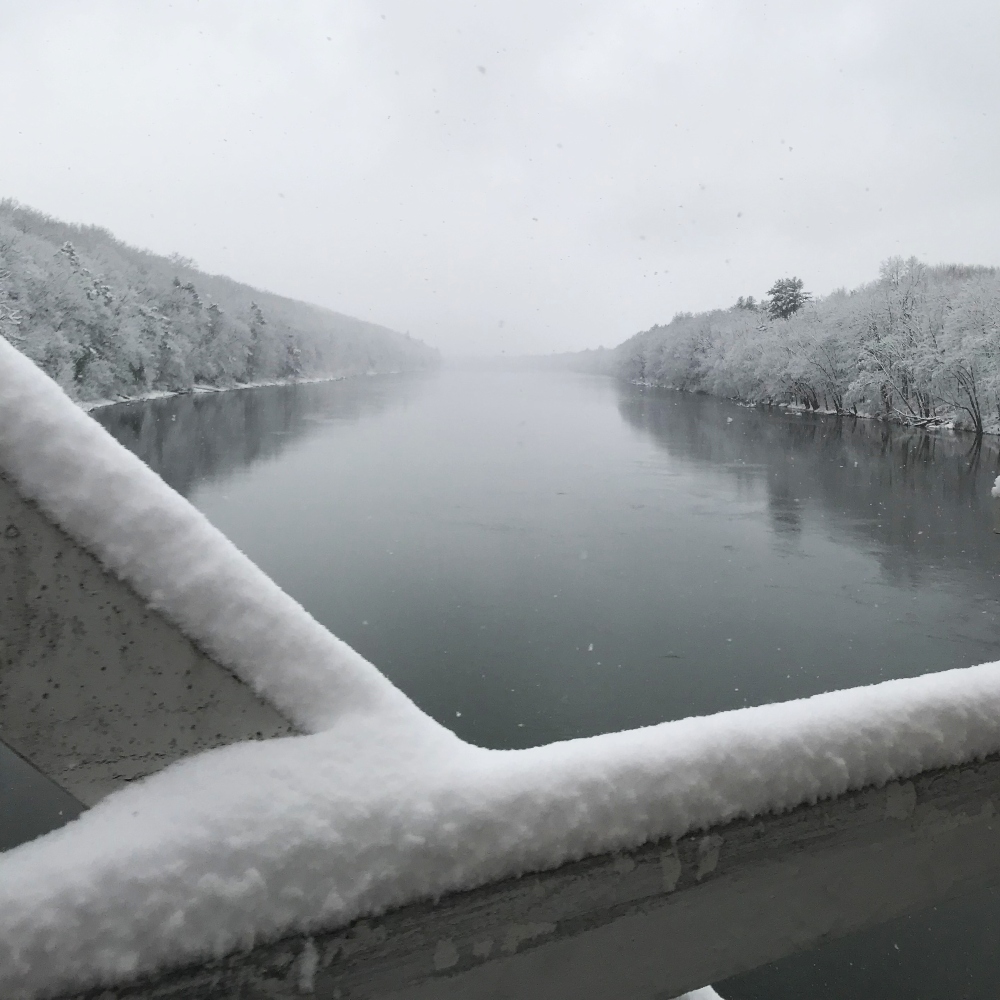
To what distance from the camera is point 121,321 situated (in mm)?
45812

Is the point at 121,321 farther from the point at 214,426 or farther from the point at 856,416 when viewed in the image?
the point at 856,416

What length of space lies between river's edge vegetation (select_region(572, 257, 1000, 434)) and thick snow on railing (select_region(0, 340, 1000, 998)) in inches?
1625

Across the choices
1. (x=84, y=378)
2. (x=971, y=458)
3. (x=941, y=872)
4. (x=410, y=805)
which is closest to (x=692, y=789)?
(x=410, y=805)

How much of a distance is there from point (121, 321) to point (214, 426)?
15.3 meters

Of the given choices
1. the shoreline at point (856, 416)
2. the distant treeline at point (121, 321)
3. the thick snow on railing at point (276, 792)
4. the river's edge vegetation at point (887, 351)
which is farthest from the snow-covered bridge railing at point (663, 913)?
the shoreline at point (856, 416)

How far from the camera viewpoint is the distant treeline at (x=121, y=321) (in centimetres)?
3788

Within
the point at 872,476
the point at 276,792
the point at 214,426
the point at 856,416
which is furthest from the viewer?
the point at 856,416

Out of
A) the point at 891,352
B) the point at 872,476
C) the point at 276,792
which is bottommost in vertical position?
the point at 872,476

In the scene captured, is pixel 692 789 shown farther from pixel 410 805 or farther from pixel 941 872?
pixel 941 872

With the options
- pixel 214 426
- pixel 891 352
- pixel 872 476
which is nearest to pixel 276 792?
pixel 872 476

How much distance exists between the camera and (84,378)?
41469 mm

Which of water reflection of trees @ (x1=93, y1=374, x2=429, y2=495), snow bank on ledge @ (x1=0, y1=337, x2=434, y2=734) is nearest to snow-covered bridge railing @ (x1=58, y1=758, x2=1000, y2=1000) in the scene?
snow bank on ledge @ (x1=0, y1=337, x2=434, y2=734)

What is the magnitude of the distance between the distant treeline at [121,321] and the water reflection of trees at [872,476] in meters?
32.0

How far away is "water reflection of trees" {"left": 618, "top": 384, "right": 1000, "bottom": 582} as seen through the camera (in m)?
17.0
